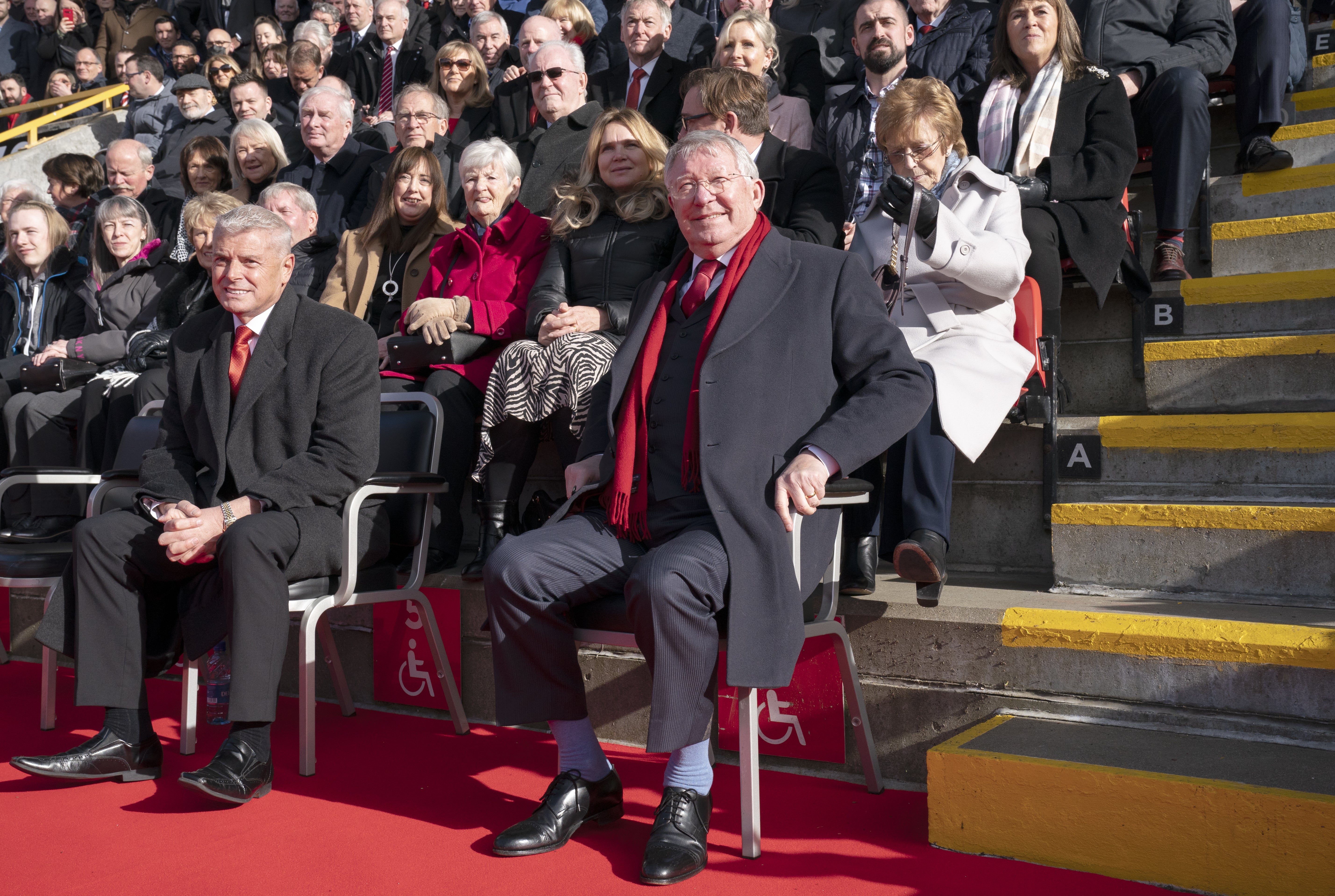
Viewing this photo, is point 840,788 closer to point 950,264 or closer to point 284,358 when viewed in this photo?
point 950,264

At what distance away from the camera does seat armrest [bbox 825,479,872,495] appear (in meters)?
2.21

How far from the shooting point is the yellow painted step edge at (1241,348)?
2971 millimetres

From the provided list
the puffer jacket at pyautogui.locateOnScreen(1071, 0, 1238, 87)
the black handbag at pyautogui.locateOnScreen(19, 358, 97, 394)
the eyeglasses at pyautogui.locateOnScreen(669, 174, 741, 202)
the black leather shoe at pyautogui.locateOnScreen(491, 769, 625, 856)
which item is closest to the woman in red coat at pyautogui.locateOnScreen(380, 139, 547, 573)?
the eyeglasses at pyautogui.locateOnScreen(669, 174, 741, 202)

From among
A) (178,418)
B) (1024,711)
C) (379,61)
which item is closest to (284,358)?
(178,418)

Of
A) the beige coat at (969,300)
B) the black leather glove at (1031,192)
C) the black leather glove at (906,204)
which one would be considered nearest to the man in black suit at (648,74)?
the black leather glove at (1031,192)

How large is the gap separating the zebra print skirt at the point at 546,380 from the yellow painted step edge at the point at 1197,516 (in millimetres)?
1311

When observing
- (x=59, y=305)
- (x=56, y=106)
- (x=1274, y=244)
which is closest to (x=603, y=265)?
(x=1274, y=244)

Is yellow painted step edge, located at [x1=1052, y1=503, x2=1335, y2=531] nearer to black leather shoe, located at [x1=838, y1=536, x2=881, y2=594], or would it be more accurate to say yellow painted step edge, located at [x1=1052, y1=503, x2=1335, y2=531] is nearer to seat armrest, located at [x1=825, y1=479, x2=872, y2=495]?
black leather shoe, located at [x1=838, y1=536, x2=881, y2=594]

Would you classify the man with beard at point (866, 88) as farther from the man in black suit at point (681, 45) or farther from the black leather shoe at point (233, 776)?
the black leather shoe at point (233, 776)

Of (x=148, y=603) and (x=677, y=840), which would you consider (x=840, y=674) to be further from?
(x=148, y=603)

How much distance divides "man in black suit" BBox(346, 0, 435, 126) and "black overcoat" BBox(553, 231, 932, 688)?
5.19m

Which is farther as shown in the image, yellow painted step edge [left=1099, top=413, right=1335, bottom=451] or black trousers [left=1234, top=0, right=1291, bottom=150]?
black trousers [left=1234, top=0, right=1291, bottom=150]

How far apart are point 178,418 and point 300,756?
1032 mm

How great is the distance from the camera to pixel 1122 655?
7.47ft
